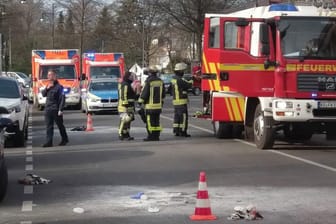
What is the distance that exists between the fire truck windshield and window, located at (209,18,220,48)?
2.38m

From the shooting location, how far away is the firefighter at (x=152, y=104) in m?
17.8

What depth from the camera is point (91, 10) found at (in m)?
71.4

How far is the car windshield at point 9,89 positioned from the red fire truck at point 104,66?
1753 cm

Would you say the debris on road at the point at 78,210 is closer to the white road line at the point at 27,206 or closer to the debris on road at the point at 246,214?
the white road line at the point at 27,206

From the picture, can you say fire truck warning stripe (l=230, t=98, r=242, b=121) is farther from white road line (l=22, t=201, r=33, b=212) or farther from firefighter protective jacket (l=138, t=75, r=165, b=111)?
white road line (l=22, t=201, r=33, b=212)

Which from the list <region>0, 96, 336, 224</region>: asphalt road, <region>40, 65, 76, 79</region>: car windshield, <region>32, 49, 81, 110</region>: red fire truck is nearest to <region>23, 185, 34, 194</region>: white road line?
<region>0, 96, 336, 224</region>: asphalt road

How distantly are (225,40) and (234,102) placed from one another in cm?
153

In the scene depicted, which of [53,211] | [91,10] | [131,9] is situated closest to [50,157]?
[53,211]

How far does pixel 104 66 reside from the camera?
1415 inches

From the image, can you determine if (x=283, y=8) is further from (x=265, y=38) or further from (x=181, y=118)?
(x=181, y=118)

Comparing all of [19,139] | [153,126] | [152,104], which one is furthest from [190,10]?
[19,139]

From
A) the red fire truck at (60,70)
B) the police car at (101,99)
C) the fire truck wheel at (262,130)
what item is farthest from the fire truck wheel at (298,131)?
the red fire truck at (60,70)

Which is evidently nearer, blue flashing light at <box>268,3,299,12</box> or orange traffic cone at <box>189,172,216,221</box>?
orange traffic cone at <box>189,172,216,221</box>

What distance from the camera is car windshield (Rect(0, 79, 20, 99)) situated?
17.4 meters
